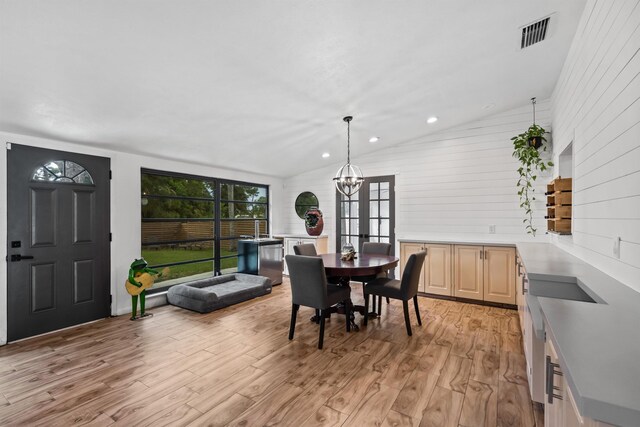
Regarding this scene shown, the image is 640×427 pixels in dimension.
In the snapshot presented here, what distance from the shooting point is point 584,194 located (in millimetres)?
2453

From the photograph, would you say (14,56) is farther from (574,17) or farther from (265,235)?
(265,235)

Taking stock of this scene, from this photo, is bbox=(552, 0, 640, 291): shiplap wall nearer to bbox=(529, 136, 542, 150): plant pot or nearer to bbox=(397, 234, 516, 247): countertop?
bbox=(529, 136, 542, 150): plant pot

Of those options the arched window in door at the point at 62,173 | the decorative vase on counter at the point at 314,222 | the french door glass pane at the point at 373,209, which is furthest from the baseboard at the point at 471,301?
the arched window in door at the point at 62,173

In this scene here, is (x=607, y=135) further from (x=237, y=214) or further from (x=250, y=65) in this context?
(x=237, y=214)

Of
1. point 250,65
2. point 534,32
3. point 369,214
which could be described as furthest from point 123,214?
point 534,32

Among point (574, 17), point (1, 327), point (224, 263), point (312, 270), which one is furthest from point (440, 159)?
point (1, 327)

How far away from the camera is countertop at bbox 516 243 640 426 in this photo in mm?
634

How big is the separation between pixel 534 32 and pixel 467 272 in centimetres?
309

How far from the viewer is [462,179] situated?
16.4 ft

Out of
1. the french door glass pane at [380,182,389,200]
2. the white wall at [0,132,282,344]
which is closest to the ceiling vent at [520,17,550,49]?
the french door glass pane at [380,182,389,200]

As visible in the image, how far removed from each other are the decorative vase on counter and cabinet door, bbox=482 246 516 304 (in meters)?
2.94

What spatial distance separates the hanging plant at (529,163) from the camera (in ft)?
13.2

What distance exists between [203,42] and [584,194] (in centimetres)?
324

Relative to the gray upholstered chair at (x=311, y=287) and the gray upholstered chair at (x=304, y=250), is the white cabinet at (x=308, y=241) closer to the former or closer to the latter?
the gray upholstered chair at (x=304, y=250)
